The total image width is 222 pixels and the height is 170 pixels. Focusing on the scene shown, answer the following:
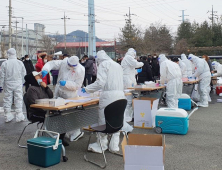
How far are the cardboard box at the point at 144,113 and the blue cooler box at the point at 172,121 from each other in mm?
285

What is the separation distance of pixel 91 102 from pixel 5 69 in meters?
3.07

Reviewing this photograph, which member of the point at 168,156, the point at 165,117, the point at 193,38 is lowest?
the point at 168,156

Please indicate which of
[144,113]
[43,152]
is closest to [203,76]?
[144,113]

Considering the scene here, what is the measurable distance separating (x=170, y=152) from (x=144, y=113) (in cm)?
170

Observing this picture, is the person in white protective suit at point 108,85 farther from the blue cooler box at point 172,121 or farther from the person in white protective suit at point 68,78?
the blue cooler box at point 172,121

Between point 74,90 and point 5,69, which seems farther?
point 5,69

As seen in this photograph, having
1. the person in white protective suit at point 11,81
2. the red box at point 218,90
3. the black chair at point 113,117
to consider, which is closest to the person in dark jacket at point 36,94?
the black chair at point 113,117

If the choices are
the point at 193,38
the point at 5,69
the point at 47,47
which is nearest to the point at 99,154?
the point at 5,69

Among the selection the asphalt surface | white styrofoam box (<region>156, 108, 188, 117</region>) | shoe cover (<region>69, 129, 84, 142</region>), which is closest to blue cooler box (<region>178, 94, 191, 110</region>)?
the asphalt surface

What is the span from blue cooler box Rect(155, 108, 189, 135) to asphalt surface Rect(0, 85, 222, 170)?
0.13m

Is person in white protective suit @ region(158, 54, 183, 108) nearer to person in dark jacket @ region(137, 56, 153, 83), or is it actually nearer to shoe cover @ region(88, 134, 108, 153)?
person in dark jacket @ region(137, 56, 153, 83)

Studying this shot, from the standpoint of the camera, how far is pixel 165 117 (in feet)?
20.0

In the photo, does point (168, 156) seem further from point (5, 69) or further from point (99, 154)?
point (5, 69)

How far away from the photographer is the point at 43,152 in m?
4.18
